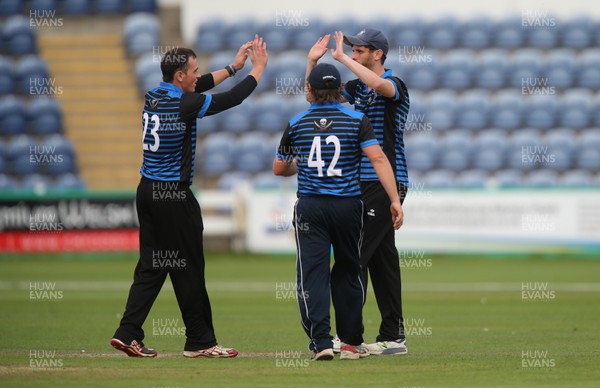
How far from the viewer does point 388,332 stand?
9719mm

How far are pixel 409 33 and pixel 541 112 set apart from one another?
13.8ft

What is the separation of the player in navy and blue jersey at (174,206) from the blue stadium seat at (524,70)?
788 inches

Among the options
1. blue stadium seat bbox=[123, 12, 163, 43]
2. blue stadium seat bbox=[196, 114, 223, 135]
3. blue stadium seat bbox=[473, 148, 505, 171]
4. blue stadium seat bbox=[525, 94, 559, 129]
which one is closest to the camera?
blue stadium seat bbox=[473, 148, 505, 171]

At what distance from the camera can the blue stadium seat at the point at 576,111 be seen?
1099 inches

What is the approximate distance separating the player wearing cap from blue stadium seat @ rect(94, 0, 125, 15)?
2163 cm

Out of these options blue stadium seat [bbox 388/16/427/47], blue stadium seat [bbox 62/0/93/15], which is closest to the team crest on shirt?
blue stadium seat [bbox 388/16/427/47]

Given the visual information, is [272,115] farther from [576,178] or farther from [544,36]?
[544,36]

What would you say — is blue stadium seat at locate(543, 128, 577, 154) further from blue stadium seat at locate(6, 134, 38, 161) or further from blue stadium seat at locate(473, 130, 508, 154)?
blue stadium seat at locate(6, 134, 38, 161)

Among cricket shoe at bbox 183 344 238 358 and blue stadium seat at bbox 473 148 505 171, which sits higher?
blue stadium seat at bbox 473 148 505 171

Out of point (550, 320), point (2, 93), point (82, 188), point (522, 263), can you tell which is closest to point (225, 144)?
point (82, 188)

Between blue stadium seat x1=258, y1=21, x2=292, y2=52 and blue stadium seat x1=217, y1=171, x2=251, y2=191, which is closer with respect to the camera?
blue stadium seat x1=217, y1=171, x2=251, y2=191

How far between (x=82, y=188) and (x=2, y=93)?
4155mm

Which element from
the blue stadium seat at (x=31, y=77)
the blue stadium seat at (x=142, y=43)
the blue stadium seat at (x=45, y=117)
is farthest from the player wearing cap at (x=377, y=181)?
the blue stadium seat at (x=142, y=43)

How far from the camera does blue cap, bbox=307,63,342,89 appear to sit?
8992 millimetres
